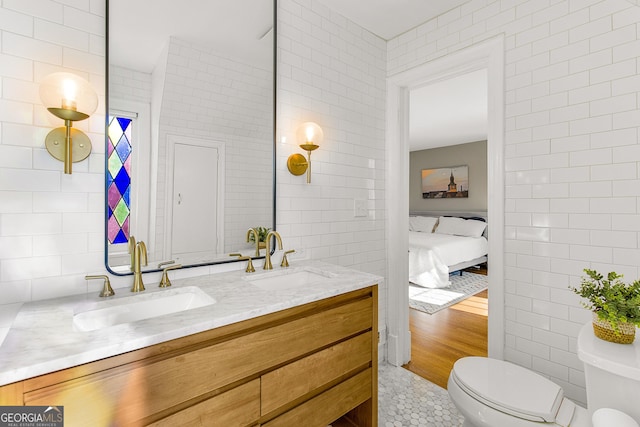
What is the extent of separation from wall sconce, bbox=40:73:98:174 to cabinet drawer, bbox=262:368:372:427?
1.32 metres

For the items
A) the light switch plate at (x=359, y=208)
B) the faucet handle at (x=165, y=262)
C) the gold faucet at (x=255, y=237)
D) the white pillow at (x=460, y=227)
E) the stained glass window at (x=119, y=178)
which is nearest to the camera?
the stained glass window at (x=119, y=178)

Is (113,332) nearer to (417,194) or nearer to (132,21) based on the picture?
(132,21)

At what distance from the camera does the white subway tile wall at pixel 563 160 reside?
147 cm

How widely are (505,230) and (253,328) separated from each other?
5.32 ft

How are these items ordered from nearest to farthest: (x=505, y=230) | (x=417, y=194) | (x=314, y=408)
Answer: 1. (x=314, y=408)
2. (x=505, y=230)
3. (x=417, y=194)

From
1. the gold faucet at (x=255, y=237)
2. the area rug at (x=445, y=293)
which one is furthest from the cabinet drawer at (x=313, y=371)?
the area rug at (x=445, y=293)

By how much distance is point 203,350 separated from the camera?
3.22ft

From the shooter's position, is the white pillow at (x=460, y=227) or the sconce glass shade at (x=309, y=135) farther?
the white pillow at (x=460, y=227)

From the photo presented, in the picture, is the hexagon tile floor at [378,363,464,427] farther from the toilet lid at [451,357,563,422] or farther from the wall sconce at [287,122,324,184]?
the wall sconce at [287,122,324,184]

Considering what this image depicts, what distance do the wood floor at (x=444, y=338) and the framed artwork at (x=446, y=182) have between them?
317 cm

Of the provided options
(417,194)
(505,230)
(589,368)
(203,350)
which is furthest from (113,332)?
(417,194)

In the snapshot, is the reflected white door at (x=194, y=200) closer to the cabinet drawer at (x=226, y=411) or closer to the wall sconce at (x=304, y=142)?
the wall sconce at (x=304, y=142)

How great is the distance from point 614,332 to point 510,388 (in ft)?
1.65

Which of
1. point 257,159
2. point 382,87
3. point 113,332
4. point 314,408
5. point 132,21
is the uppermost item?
point 382,87
